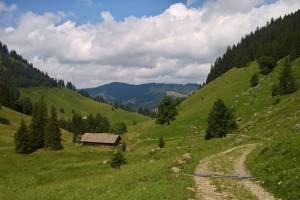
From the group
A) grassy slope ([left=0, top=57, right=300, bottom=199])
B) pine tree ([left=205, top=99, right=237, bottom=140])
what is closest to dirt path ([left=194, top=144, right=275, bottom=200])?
grassy slope ([left=0, top=57, right=300, bottom=199])

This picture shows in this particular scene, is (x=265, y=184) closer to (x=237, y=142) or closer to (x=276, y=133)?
(x=237, y=142)

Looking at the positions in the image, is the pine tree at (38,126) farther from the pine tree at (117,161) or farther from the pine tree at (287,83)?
the pine tree at (287,83)

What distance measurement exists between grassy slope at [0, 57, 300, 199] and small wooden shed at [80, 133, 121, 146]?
12751 millimetres

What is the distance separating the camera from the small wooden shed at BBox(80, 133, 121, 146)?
424 ft

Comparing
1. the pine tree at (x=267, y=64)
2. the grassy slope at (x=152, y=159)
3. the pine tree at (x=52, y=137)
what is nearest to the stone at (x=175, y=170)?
the grassy slope at (x=152, y=159)

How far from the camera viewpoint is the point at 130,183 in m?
28.4

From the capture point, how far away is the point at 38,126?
374 feet

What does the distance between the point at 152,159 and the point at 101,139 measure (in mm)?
76721

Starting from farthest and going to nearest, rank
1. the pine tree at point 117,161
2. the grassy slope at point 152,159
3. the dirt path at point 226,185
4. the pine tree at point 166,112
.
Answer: the pine tree at point 166,112
the pine tree at point 117,161
the grassy slope at point 152,159
the dirt path at point 226,185

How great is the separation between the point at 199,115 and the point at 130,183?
9852cm

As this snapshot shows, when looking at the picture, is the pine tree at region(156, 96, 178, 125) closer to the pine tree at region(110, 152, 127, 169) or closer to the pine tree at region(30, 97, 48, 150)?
the pine tree at region(30, 97, 48, 150)

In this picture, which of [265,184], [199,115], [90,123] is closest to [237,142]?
[265,184]

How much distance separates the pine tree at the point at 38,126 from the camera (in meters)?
111

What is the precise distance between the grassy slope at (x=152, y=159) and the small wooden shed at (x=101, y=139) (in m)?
12.8
